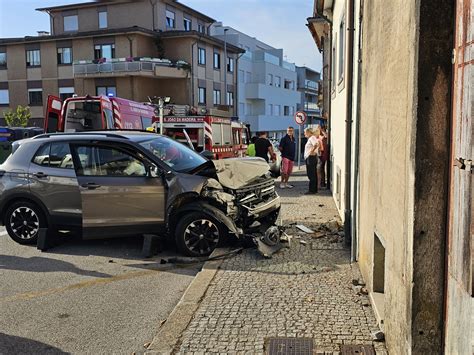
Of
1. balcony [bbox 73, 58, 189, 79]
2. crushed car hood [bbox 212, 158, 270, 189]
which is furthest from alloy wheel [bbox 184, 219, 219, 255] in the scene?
balcony [bbox 73, 58, 189, 79]

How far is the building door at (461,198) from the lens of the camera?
93.9 inches

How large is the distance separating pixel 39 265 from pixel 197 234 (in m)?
2.20

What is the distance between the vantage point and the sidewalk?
13.2 ft

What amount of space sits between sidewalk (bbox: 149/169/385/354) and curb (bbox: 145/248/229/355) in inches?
1.4

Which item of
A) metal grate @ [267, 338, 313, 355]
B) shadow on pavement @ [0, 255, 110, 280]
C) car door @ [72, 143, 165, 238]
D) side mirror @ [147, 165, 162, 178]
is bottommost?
shadow on pavement @ [0, 255, 110, 280]

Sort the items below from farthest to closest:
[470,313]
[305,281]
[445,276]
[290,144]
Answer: [290,144] → [305,281] → [445,276] → [470,313]

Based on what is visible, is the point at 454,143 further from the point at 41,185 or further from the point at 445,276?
the point at 41,185

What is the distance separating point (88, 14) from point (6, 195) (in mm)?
43134

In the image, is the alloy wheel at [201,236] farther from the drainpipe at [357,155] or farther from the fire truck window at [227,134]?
the fire truck window at [227,134]

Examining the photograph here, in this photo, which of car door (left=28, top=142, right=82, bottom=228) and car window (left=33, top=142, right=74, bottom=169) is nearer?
car door (left=28, top=142, right=82, bottom=228)

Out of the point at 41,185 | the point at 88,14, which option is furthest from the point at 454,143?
the point at 88,14

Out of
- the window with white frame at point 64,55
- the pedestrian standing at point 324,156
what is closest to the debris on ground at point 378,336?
the pedestrian standing at point 324,156

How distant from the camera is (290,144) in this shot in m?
14.4

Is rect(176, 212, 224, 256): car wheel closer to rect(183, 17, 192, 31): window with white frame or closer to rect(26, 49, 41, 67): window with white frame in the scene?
rect(26, 49, 41, 67): window with white frame
